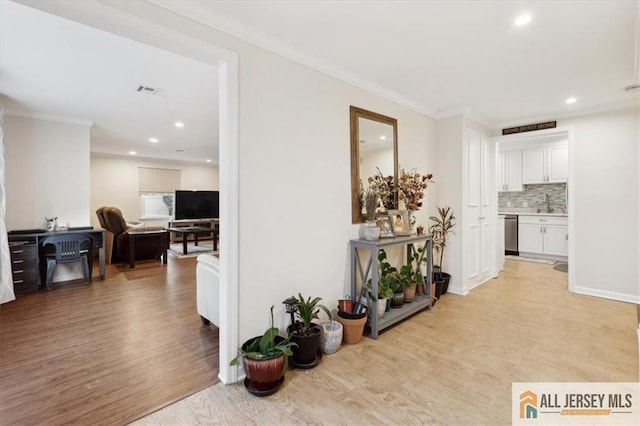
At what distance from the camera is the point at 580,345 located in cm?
258

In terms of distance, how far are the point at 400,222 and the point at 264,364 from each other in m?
2.15

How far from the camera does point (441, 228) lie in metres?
4.21

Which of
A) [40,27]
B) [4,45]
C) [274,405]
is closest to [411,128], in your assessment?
[274,405]

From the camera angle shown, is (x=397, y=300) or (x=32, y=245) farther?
(x=32, y=245)

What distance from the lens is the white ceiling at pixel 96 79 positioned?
2299mm

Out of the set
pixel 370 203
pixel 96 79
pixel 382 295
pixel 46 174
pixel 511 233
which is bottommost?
pixel 382 295

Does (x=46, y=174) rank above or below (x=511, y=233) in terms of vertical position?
above

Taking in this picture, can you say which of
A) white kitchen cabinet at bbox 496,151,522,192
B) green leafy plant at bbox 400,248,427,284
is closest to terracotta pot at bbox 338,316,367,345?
green leafy plant at bbox 400,248,427,284

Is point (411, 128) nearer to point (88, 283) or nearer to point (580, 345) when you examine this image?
point (580, 345)

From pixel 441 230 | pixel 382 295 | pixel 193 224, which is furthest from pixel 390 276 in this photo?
pixel 193 224

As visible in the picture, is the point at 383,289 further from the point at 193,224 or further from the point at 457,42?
the point at 193,224

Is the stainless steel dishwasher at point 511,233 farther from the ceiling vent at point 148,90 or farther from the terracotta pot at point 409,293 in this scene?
the ceiling vent at point 148,90

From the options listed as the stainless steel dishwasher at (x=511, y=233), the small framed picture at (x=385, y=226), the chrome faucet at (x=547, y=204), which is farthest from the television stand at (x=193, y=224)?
Answer: the chrome faucet at (x=547, y=204)

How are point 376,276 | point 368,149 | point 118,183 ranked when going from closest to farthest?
point 376,276
point 368,149
point 118,183
